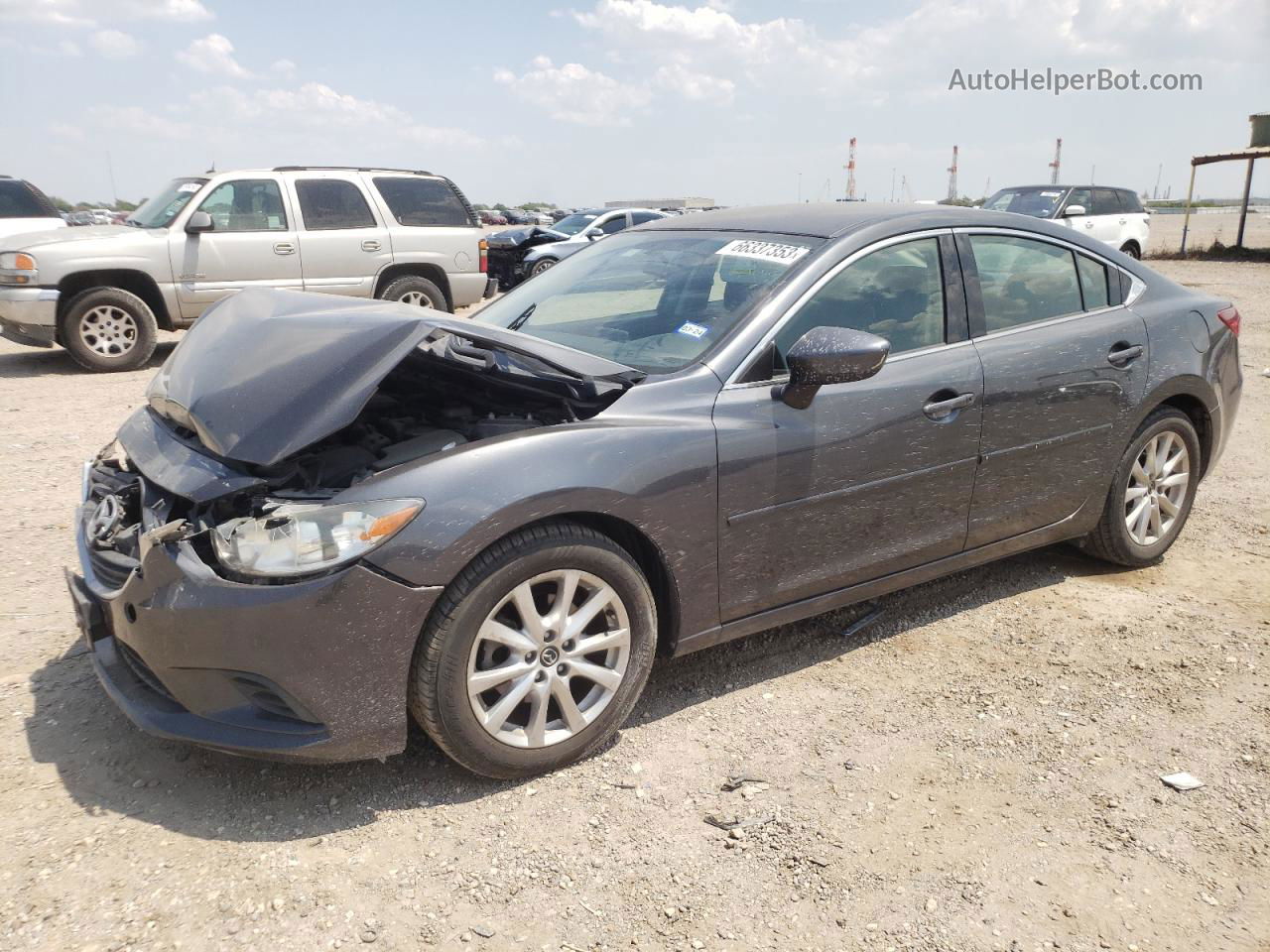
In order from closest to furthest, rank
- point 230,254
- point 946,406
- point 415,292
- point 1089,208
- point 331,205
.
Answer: point 946,406 → point 230,254 → point 331,205 → point 415,292 → point 1089,208

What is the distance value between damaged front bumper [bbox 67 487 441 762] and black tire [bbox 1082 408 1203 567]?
123 inches

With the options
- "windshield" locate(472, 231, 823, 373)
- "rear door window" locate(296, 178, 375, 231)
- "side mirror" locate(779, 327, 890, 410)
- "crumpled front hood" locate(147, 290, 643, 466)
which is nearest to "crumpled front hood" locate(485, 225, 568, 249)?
"rear door window" locate(296, 178, 375, 231)

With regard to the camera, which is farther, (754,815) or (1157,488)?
(1157,488)

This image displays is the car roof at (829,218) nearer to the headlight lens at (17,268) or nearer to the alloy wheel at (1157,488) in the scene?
the alloy wheel at (1157,488)

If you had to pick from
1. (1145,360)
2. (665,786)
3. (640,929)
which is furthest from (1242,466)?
(640,929)

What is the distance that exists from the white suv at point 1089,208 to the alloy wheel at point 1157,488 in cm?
1281

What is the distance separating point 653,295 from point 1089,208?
16.3 meters

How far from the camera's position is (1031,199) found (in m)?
17.0

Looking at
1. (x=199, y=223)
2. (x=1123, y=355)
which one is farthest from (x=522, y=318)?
(x=199, y=223)

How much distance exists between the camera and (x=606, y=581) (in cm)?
292

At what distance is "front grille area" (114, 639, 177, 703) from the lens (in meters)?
2.75

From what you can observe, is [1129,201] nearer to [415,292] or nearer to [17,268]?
[415,292]

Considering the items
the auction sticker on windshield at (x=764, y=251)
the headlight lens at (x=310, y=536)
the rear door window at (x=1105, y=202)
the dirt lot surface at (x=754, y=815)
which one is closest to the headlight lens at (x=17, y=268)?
the dirt lot surface at (x=754, y=815)

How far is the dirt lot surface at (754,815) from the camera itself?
2.38 metres
